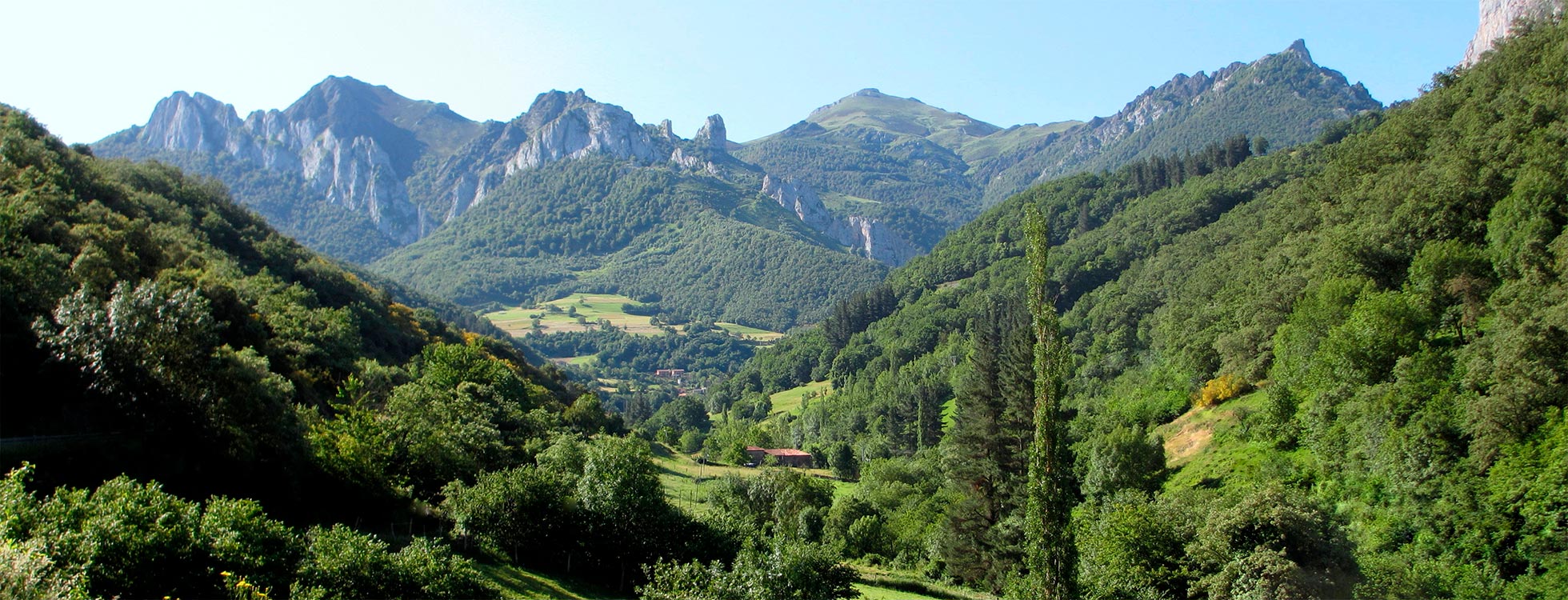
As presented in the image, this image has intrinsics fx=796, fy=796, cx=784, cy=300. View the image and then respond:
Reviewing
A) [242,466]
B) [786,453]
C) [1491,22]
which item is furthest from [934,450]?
[1491,22]

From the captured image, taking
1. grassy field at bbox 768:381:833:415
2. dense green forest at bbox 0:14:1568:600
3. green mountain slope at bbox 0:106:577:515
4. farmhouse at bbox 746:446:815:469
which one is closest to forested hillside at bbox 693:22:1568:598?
dense green forest at bbox 0:14:1568:600

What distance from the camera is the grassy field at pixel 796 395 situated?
130 m

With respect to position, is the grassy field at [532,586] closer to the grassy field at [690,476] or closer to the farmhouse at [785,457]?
the grassy field at [690,476]

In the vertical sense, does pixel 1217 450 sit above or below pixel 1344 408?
below

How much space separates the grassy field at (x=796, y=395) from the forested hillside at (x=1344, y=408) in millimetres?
50493

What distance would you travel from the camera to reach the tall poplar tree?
808 inches

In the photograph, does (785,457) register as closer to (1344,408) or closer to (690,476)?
(690,476)

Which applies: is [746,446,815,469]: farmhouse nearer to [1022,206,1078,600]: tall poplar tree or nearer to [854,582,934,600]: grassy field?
[854,582,934,600]: grassy field

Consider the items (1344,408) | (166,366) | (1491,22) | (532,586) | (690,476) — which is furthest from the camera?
(1491,22)

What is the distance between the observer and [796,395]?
460 ft

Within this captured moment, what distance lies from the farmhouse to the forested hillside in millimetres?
7947

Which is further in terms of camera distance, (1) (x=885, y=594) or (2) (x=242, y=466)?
(1) (x=885, y=594)

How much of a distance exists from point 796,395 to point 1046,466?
4731 inches

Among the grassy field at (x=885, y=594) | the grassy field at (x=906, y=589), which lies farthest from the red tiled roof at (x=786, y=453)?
the grassy field at (x=885, y=594)
